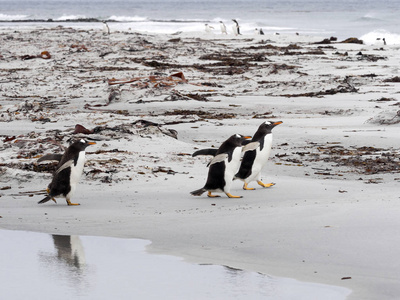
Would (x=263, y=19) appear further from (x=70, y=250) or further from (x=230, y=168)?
(x=70, y=250)

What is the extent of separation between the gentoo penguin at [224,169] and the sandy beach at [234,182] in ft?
0.42

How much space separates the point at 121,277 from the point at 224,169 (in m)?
2.30

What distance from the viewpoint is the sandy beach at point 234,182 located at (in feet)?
14.0

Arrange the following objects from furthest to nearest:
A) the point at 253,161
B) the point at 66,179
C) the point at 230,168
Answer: the point at 253,161, the point at 230,168, the point at 66,179

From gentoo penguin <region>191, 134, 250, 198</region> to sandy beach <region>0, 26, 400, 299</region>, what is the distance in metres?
0.13

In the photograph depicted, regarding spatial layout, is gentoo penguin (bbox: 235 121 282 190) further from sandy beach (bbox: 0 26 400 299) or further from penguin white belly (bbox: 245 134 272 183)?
sandy beach (bbox: 0 26 400 299)

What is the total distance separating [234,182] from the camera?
6941 millimetres

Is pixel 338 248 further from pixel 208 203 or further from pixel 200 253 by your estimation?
pixel 208 203

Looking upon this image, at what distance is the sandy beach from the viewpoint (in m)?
4.26

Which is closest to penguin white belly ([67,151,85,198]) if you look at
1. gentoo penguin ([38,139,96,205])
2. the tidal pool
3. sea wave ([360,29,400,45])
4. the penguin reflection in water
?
gentoo penguin ([38,139,96,205])

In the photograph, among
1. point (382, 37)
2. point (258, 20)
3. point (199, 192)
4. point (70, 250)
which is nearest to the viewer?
point (70, 250)

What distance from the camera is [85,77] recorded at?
1555 centimetres

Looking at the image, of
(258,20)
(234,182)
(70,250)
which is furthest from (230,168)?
(258,20)

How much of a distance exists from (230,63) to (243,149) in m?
12.3
